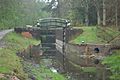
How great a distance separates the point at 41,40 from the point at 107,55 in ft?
81.1

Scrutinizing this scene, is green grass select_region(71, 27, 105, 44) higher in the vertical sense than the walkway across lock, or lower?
higher

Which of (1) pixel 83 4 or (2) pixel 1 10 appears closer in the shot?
(2) pixel 1 10

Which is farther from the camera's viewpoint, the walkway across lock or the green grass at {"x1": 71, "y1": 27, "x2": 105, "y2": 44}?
the walkway across lock

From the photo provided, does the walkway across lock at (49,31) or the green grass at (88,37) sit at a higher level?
the green grass at (88,37)

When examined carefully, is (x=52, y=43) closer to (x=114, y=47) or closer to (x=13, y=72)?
(x=114, y=47)

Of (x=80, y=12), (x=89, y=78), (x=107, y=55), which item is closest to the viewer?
(x=89, y=78)

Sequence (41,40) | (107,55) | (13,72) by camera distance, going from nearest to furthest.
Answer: (13,72) < (107,55) < (41,40)

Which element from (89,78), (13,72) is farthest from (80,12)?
(13,72)

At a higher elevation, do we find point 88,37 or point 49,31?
point 88,37

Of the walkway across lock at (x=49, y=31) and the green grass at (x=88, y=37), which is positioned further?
the walkway across lock at (x=49, y=31)

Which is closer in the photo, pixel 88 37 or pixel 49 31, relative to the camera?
pixel 88 37

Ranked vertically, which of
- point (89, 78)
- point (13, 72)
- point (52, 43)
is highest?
point (13, 72)

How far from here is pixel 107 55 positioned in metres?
44.2

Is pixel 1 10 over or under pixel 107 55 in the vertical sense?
over
